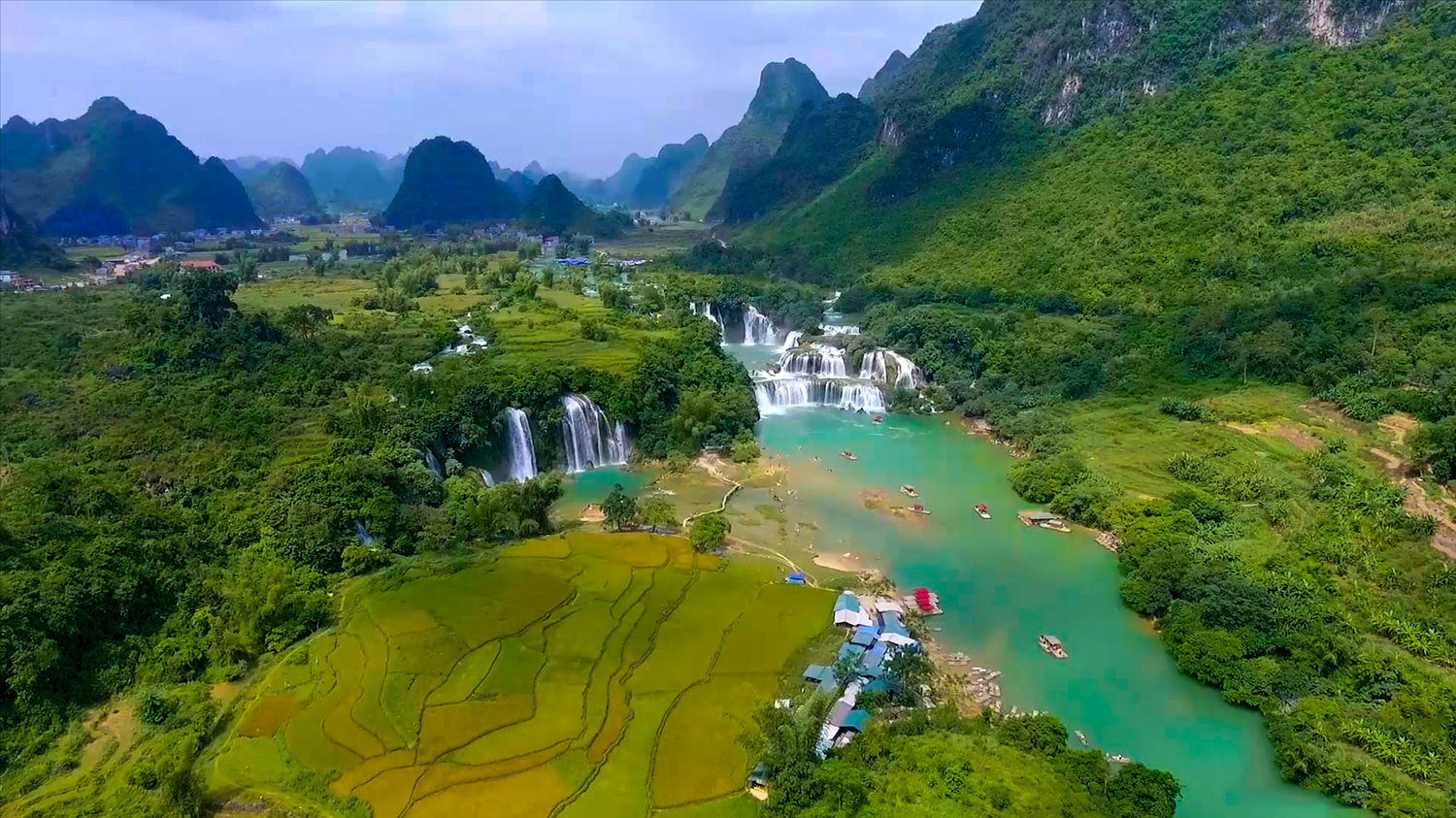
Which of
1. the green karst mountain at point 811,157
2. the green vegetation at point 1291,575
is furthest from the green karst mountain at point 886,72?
the green vegetation at point 1291,575

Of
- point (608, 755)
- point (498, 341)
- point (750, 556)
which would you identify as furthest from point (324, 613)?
point (498, 341)

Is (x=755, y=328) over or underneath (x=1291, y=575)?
over

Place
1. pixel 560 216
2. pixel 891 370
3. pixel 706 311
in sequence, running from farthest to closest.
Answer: pixel 560 216 < pixel 706 311 < pixel 891 370

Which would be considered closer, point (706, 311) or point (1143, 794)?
point (1143, 794)

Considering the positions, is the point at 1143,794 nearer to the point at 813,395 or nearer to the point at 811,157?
the point at 813,395

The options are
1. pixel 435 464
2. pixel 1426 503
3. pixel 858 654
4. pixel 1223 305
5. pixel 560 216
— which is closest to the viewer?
pixel 858 654

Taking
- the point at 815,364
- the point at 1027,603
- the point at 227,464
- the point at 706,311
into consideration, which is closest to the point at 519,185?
the point at 706,311
